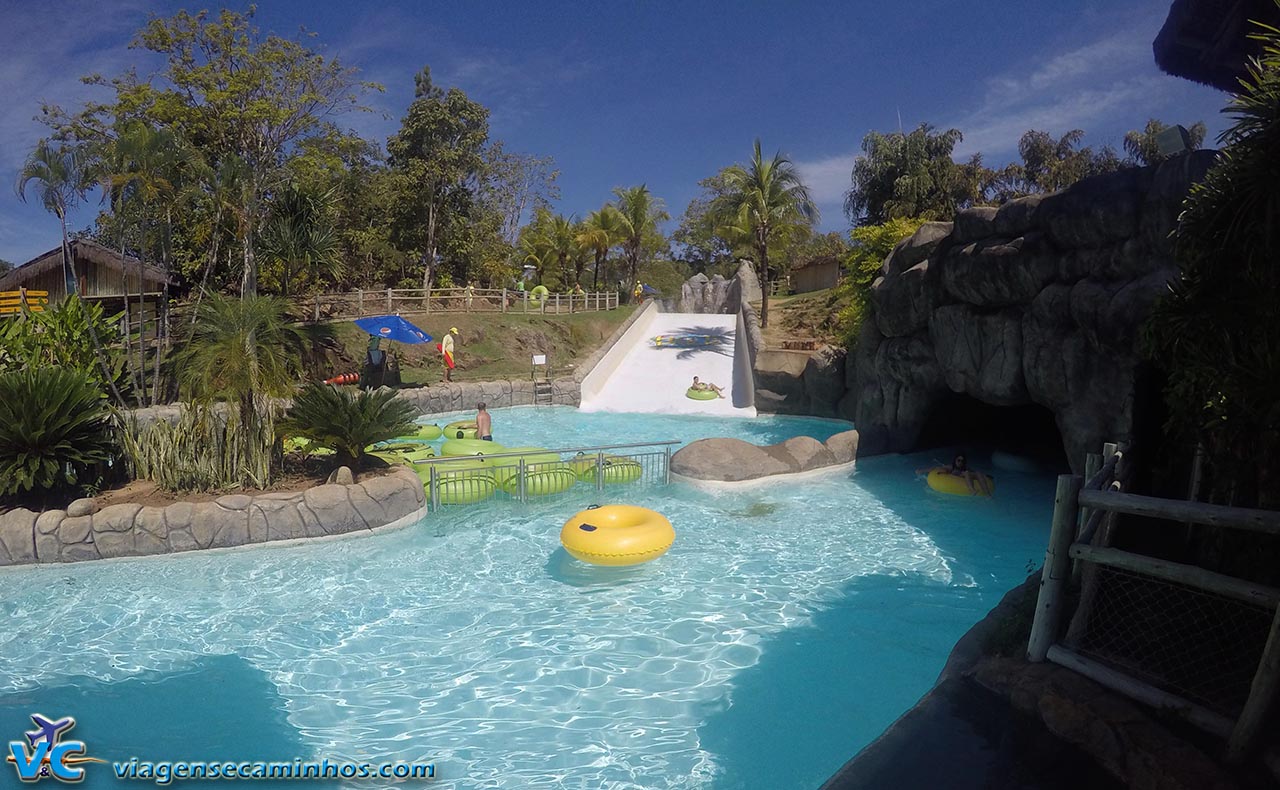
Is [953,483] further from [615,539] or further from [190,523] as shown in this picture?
[190,523]

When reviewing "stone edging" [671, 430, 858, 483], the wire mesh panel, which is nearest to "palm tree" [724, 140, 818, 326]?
"stone edging" [671, 430, 858, 483]

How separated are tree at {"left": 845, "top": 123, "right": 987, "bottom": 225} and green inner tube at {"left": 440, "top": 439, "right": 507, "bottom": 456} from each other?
89.3 ft

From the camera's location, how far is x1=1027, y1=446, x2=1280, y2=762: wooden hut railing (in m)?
3.29

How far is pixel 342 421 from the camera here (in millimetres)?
9719

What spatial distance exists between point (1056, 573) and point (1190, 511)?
81 cm

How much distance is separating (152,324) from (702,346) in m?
18.4

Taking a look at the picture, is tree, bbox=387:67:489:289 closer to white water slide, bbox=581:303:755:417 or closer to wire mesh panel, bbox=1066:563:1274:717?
white water slide, bbox=581:303:755:417

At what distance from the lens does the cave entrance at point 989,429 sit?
50.4ft

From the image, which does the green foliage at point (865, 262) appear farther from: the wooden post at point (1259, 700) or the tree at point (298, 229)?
the tree at point (298, 229)

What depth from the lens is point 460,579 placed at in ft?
26.4

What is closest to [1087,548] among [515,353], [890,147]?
[515,353]

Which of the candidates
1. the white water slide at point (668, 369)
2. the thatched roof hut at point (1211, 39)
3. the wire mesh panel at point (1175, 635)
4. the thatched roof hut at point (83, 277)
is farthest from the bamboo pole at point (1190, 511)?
the thatched roof hut at point (83, 277)

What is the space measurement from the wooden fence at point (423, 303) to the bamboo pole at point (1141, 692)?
23.5 metres

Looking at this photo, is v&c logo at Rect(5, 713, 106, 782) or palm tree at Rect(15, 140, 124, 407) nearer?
v&c logo at Rect(5, 713, 106, 782)
